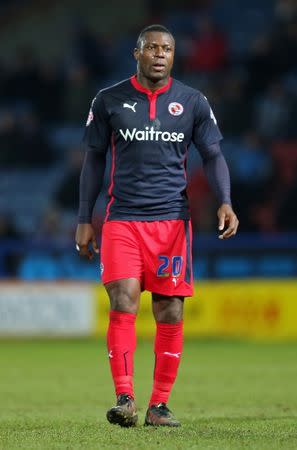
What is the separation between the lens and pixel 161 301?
685 centimetres

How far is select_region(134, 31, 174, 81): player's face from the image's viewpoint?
6762 mm

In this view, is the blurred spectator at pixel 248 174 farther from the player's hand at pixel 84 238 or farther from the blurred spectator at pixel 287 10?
the player's hand at pixel 84 238

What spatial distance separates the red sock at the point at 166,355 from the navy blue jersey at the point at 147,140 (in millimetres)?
611

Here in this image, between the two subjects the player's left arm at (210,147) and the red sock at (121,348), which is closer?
the red sock at (121,348)

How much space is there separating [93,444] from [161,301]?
4.01 ft

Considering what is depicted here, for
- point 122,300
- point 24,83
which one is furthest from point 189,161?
point 122,300

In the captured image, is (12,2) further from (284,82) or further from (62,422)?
(62,422)

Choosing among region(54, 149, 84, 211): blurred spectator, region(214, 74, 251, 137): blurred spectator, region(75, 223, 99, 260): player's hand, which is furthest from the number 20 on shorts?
region(214, 74, 251, 137): blurred spectator

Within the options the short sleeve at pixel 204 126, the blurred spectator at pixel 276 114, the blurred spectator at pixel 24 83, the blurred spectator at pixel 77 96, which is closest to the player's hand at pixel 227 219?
the short sleeve at pixel 204 126

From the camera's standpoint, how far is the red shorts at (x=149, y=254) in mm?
6730

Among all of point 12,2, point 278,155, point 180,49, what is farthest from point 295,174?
point 12,2

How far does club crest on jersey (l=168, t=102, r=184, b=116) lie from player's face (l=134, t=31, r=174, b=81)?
161 millimetres

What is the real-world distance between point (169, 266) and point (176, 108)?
2.84 feet

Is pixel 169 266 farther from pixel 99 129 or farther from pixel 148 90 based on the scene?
pixel 148 90
